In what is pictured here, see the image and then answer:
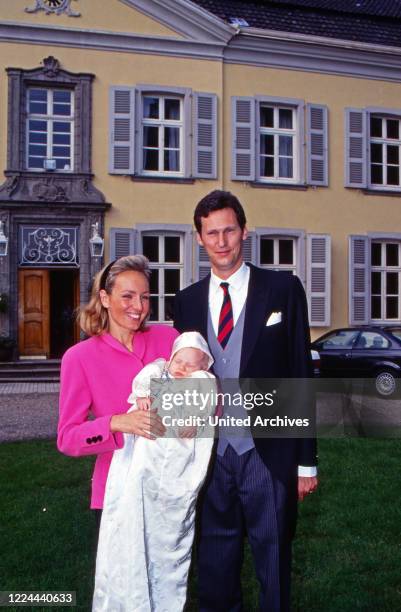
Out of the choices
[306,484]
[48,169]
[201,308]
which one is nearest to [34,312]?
[48,169]

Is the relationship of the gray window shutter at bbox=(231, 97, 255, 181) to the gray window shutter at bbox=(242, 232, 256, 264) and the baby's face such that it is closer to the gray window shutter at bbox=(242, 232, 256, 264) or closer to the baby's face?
the gray window shutter at bbox=(242, 232, 256, 264)

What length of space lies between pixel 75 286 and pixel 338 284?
650 cm

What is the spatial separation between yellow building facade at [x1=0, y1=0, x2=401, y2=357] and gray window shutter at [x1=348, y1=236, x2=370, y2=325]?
0.03 meters

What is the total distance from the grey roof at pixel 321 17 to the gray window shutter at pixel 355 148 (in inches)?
81.2

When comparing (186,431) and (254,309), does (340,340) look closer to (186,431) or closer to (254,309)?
(254,309)

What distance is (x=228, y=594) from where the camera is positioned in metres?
2.60

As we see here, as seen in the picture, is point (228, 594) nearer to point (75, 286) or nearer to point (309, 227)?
point (75, 286)

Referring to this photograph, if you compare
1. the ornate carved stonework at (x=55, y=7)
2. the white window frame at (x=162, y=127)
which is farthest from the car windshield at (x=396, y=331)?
the ornate carved stonework at (x=55, y=7)

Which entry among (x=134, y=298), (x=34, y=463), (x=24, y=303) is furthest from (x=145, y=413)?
(x=24, y=303)

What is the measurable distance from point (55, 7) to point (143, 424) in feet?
46.7

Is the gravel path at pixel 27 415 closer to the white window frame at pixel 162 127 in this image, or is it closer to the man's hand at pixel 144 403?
the man's hand at pixel 144 403

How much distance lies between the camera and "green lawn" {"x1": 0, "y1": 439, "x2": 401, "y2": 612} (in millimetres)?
3547

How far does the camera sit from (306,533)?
14.5 ft

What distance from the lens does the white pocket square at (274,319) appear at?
2.56 m
